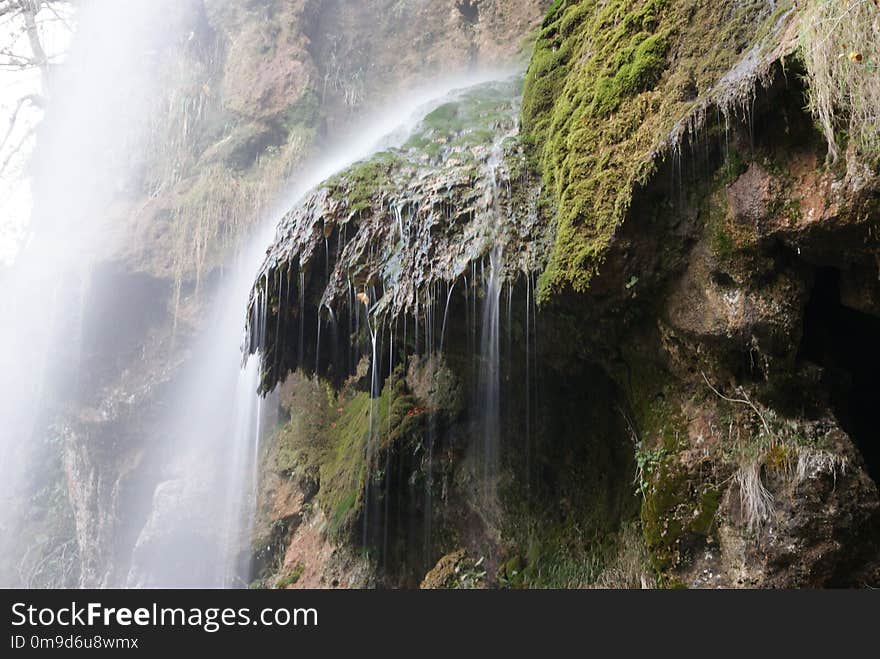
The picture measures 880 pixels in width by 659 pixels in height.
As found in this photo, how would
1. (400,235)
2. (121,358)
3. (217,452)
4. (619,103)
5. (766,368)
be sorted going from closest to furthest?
(766,368), (619,103), (400,235), (217,452), (121,358)

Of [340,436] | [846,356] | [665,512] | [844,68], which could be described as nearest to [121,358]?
[340,436]

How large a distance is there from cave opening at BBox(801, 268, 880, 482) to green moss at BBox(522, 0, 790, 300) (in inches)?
62.7

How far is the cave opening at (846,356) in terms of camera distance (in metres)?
4.45

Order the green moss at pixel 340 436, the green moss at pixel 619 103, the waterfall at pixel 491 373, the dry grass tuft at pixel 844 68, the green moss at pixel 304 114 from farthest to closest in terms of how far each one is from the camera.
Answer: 1. the green moss at pixel 304 114
2. the green moss at pixel 340 436
3. the waterfall at pixel 491 373
4. the green moss at pixel 619 103
5. the dry grass tuft at pixel 844 68

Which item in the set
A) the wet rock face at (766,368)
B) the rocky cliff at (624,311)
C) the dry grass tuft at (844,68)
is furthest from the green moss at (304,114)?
the dry grass tuft at (844,68)

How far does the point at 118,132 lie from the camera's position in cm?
1816

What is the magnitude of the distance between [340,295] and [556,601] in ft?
12.9

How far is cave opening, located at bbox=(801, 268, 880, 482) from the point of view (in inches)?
175

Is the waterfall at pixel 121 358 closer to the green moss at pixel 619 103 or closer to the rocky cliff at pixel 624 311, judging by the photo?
the rocky cliff at pixel 624 311

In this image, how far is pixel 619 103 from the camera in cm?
488

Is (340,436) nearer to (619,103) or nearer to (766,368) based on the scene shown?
(619,103)

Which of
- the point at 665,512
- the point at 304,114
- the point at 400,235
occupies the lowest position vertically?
the point at 665,512

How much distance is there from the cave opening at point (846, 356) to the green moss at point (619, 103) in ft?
5.23

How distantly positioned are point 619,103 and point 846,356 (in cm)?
268
